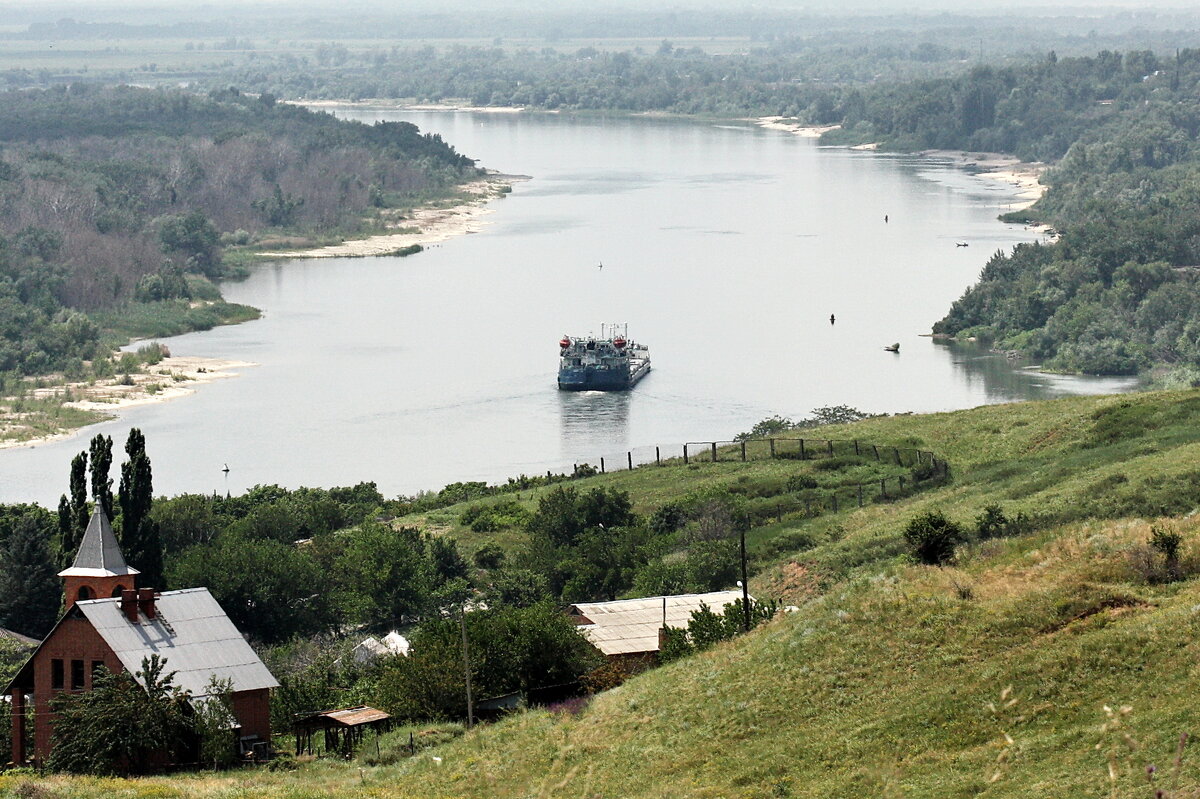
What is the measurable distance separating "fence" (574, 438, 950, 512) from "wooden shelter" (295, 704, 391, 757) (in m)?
19.1

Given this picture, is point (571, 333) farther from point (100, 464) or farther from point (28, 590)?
point (28, 590)

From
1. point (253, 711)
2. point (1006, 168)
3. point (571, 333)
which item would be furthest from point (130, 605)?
point (1006, 168)

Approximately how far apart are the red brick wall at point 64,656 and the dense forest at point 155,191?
54683 mm

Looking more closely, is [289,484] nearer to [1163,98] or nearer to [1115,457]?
[1115,457]

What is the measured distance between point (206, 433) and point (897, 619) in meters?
48.3

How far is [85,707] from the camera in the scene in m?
24.8

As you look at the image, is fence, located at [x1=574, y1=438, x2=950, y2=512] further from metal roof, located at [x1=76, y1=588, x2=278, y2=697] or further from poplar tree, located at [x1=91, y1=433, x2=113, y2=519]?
metal roof, located at [x1=76, y1=588, x2=278, y2=697]

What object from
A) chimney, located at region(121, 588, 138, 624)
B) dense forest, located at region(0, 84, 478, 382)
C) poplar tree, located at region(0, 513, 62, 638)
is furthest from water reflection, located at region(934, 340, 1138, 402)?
chimney, located at region(121, 588, 138, 624)

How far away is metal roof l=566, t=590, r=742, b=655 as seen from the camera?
2944cm

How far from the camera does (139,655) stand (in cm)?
2612

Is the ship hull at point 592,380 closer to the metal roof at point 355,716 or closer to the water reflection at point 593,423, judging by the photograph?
the water reflection at point 593,423

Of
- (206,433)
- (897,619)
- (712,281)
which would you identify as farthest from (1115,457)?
(712,281)

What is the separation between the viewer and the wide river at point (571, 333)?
65375mm

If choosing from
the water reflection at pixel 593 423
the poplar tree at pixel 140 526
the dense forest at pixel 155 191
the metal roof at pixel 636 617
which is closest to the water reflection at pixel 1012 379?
the water reflection at pixel 593 423
